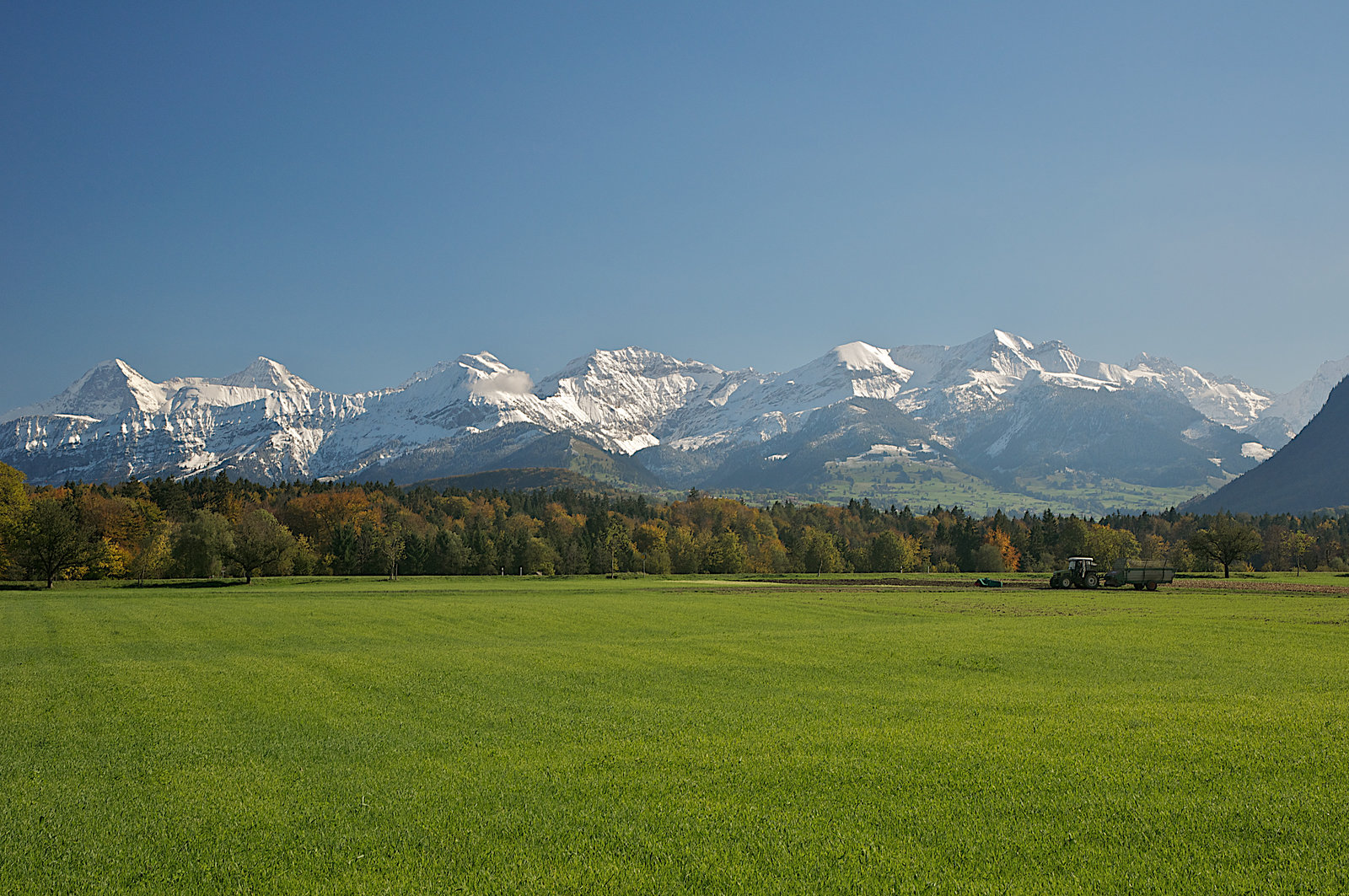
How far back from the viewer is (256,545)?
327 ft

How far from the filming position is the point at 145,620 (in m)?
47.2

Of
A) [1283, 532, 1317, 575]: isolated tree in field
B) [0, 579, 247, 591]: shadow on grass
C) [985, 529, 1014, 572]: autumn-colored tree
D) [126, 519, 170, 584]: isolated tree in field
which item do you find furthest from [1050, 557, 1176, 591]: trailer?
[126, 519, 170, 584]: isolated tree in field

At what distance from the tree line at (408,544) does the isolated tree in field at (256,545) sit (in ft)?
0.78

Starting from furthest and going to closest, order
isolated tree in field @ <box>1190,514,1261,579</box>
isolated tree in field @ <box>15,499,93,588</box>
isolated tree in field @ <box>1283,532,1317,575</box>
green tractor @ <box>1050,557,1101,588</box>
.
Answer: isolated tree in field @ <box>1283,532,1317,575</box>, isolated tree in field @ <box>1190,514,1261,579</box>, isolated tree in field @ <box>15,499,93,588</box>, green tractor @ <box>1050,557,1101,588</box>

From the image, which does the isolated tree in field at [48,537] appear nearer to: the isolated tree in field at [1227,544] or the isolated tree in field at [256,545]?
the isolated tree in field at [256,545]

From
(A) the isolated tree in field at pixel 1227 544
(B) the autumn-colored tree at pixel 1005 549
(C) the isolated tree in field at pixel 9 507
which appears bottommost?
(B) the autumn-colored tree at pixel 1005 549

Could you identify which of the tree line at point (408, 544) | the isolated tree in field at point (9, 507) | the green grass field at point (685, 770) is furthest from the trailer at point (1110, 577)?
the isolated tree in field at point (9, 507)

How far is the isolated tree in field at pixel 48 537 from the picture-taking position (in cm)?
8812

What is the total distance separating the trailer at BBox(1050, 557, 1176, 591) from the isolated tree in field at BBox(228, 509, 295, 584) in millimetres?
96477

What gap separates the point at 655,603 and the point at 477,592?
26.5 meters

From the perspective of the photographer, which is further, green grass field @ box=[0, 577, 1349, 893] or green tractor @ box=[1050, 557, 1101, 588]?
green tractor @ box=[1050, 557, 1101, 588]

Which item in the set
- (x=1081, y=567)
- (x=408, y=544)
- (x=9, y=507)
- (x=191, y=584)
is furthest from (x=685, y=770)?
(x=408, y=544)

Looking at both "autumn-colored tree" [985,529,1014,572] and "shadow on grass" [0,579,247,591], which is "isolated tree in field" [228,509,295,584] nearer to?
"shadow on grass" [0,579,247,591]

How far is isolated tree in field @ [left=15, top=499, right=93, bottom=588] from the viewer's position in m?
88.1
